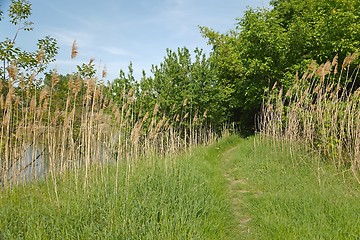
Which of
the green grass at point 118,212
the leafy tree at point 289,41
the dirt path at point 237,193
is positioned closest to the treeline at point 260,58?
the leafy tree at point 289,41

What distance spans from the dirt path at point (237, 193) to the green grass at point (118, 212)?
18 centimetres

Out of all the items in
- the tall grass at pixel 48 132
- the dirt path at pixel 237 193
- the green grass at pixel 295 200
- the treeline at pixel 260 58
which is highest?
the treeline at pixel 260 58

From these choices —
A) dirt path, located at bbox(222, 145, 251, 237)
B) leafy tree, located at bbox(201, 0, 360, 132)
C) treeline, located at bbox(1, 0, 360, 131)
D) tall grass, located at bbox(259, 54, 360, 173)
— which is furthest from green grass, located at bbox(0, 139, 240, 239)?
leafy tree, located at bbox(201, 0, 360, 132)

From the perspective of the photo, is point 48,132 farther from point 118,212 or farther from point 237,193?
point 237,193

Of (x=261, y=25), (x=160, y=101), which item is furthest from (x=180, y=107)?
(x=261, y=25)

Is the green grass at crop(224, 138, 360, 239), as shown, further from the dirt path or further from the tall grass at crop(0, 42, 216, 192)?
the tall grass at crop(0, 42, 216, 192)

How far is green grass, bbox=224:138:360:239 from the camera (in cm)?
376

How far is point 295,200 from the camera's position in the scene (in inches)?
185

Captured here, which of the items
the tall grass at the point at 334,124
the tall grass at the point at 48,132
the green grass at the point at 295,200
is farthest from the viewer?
the tall grass at the point at 334,124

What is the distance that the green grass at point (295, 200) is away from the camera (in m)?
3.76

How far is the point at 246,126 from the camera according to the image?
1953 cm

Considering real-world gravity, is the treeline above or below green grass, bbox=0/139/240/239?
above

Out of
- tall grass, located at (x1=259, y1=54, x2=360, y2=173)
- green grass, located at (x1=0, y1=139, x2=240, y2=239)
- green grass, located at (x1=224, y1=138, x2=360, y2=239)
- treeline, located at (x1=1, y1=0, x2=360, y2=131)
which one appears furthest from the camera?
treeline, located at (x1=1, y1=0, x2=360, y2=131)

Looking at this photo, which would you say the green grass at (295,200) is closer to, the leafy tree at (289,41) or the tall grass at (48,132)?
the tall grass at (48,132)
